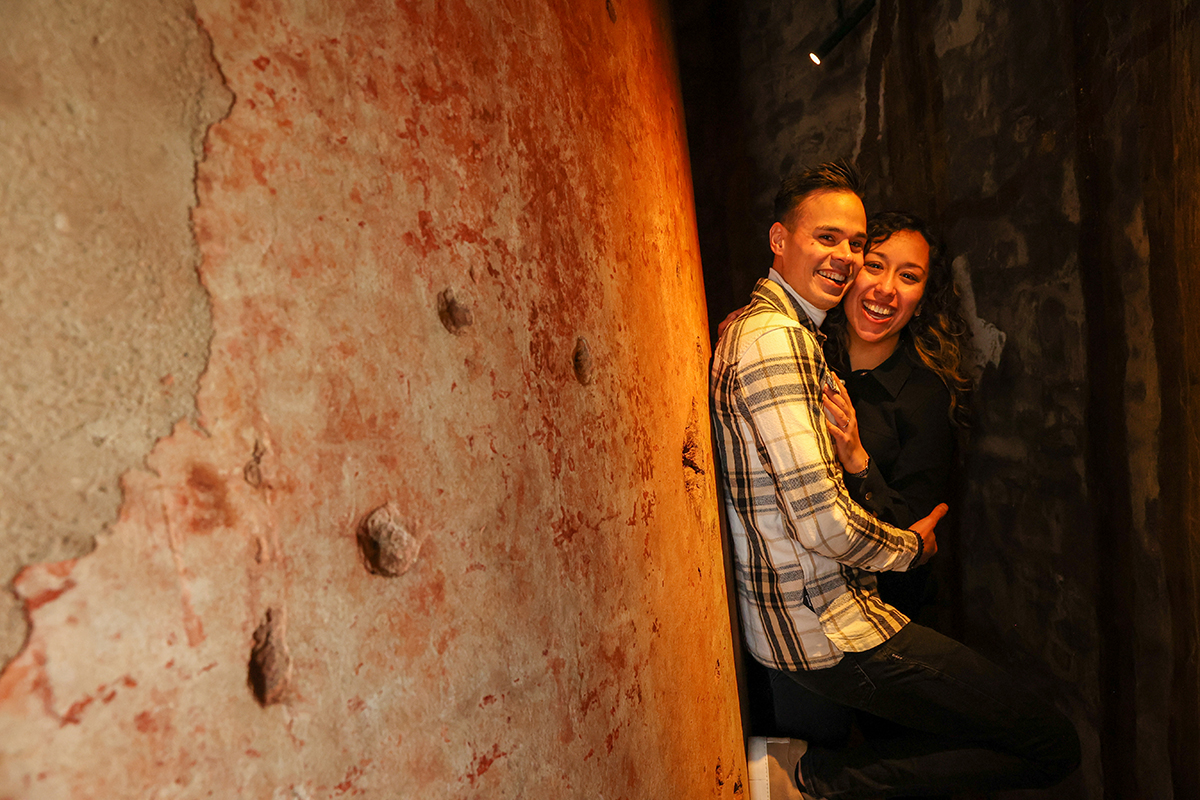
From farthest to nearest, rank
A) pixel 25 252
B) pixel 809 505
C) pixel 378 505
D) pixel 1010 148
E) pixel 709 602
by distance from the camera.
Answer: pixel 1010 148
pixel 709 602
pixel 809 505
pixel 378 505
pixel 25 252

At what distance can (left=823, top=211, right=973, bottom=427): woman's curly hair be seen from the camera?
2396mm

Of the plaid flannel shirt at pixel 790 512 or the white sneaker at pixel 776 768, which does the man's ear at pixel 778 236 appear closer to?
the plaid flannel shirt at pixel 790 512

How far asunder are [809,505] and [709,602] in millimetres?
454

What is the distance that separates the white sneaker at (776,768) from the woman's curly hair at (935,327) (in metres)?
1.45

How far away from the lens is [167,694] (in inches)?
22.9

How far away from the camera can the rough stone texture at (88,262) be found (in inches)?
20.2

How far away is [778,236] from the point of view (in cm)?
218

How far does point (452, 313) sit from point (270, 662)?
19.8 inches

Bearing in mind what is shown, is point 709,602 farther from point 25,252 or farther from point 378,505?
point 25,252

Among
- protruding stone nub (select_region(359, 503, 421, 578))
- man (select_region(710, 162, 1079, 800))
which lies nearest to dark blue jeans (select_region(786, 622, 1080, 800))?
man (select_region(710, 162, 1079, 800))

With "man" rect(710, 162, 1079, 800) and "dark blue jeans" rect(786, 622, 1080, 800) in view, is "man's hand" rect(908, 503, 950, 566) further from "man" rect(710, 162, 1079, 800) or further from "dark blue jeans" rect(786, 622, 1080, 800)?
"dark blue jeans" rect(786, 622, 1080, 800)

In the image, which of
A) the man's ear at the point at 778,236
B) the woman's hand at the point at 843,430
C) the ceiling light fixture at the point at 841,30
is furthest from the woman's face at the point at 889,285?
the ceiling light fixture at the point at 841,30

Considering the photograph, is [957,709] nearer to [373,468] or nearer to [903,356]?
[903,356]

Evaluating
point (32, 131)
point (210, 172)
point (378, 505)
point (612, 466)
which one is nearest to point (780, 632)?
point (612, 466)
